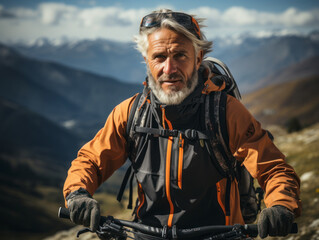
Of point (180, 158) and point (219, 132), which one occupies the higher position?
point (219, 132)

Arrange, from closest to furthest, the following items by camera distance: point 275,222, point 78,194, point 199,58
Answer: point 275,222
point 78,194
point 199,58

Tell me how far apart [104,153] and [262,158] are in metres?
1.86

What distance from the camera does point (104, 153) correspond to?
3.83m

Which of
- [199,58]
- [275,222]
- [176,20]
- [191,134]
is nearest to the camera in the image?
[275,222]

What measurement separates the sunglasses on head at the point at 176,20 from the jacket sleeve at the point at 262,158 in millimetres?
973

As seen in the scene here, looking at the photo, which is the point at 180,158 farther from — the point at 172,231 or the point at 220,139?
the point at 172,231

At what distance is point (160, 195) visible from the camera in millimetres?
3637

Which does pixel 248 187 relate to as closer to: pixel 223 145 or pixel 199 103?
pixel 223 145

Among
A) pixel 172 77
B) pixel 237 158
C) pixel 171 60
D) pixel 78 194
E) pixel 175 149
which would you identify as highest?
pixel 171 60

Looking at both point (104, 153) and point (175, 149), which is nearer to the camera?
point (175, 149)

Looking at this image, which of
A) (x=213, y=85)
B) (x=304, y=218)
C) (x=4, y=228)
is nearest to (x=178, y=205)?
(x=213, y=85)

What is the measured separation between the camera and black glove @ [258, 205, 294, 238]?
283 cm

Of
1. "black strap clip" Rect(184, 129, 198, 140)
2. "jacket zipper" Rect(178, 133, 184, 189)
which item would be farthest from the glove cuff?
"black strap clip" Rect(184, 129, 198, 140)

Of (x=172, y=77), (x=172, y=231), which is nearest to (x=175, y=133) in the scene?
(x=172, y=77)
